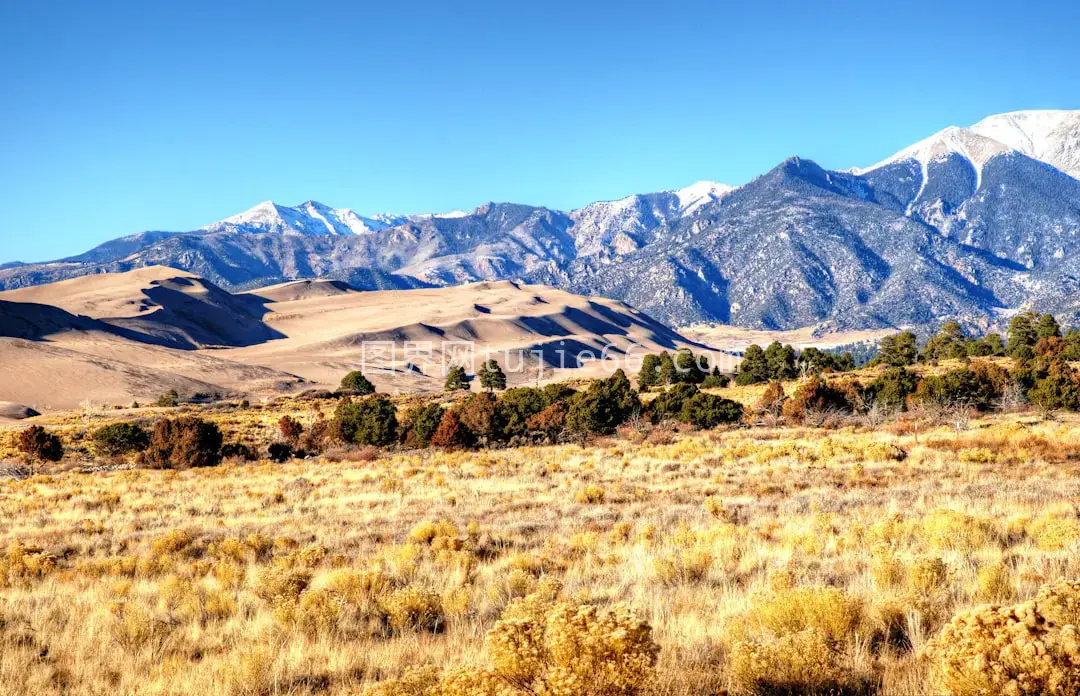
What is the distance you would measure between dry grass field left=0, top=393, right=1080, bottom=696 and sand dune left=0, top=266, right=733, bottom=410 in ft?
258

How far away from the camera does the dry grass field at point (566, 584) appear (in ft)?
14.5

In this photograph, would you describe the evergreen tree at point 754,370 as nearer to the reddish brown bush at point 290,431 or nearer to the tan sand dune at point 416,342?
the reddish brown bush at point 290,431

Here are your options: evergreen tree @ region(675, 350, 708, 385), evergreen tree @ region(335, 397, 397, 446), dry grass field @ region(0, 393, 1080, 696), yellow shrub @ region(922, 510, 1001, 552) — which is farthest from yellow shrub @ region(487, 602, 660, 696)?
evergreen tree @ region(675, 350, 708, 385)

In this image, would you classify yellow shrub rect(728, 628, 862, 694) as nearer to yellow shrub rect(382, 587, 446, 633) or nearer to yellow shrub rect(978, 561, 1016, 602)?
yellow shrub rect(978, 561, 1016, 602)

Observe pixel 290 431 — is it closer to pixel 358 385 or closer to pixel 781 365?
pixel 358 385

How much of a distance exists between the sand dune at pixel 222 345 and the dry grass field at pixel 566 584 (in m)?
78.5

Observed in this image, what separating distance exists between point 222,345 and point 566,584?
160 m

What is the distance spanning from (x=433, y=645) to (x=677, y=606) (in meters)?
2.55

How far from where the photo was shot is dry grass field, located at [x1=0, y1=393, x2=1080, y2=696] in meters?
4.41

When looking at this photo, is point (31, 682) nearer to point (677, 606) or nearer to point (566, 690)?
point (566, 690)

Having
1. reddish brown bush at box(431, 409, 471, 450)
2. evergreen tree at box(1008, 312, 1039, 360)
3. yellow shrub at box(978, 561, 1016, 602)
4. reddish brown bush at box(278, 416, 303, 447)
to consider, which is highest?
yellow shrub at box(978, 561, 1016, 602)

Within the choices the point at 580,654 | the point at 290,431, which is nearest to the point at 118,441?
the point at 290,431

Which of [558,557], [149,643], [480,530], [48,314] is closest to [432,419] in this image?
[480,530]

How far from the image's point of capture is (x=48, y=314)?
123 m
